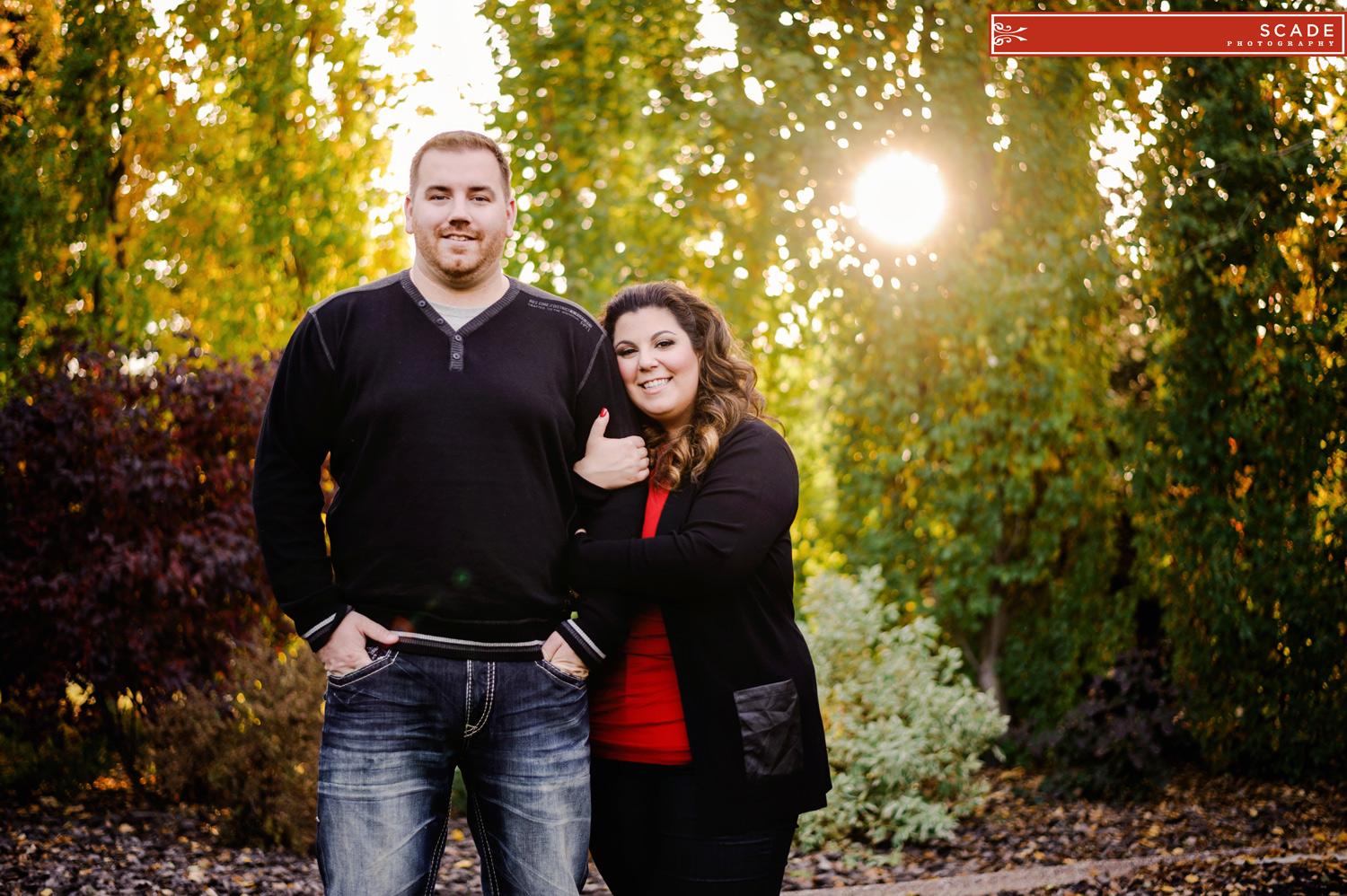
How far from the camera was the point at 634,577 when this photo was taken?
199cm

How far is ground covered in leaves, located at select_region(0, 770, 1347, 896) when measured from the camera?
12.1 feet

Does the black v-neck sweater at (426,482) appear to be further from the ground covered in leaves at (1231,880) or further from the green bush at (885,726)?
the green bush at (885,726)

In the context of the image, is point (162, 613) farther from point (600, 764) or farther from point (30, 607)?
point (600, 764)

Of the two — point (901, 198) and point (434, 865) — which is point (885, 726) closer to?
point (901, 198)

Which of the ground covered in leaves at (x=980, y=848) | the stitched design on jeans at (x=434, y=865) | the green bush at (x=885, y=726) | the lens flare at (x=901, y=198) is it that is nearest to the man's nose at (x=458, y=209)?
the stitched design on jeans at (x=434, y=865)

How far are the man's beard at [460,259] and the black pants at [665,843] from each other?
104 centimetres

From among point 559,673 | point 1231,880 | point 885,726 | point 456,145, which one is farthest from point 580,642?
point 885,726

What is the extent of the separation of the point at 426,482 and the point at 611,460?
15.7 inches

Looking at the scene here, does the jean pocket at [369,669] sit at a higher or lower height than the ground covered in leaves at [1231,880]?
higher

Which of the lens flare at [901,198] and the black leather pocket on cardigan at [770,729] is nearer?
the black leather pocket on cardigan at [770,729]

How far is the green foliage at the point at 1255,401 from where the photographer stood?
491 cm

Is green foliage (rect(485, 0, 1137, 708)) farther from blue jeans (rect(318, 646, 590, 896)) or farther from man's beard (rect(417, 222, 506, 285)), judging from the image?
blue jeans (rect(318, 646, 590, 896))

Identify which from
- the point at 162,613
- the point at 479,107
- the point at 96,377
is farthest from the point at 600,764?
the point at 479,107

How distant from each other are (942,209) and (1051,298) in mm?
803
